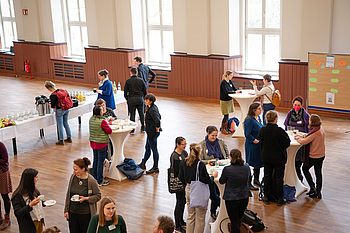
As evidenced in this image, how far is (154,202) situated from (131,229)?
3.03 feet

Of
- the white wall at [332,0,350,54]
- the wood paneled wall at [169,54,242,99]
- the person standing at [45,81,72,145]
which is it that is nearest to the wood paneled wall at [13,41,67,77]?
the wood paneled wall at [169,54,242,99]

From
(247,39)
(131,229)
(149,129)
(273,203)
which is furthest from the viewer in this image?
(247,39)

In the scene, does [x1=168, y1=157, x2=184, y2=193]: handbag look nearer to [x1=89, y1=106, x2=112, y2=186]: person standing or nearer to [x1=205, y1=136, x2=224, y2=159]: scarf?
[x1=205, y1=136, x2=224, y2=159]: scarf

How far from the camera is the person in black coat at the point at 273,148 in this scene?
7118 mm

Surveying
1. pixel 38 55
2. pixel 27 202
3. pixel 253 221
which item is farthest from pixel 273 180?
pixel 38 55

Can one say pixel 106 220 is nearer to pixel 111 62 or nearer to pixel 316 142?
pixel 316 142

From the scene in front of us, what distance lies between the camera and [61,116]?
11055 mm

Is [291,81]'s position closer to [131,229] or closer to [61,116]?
[61,116]

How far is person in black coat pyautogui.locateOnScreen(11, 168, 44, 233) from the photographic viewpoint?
5.78 m

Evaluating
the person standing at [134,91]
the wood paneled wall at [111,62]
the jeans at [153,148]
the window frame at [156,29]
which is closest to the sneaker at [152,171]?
the jeans at [153,148]

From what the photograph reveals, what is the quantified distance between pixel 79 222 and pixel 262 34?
9705 millimetres

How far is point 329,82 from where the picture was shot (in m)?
12.1

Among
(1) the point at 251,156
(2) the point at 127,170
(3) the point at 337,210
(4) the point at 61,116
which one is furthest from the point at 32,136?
(3) the point at 337,210

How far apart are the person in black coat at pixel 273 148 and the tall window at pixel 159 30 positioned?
9.47 metres
